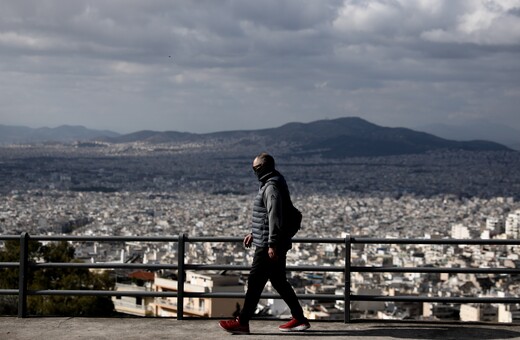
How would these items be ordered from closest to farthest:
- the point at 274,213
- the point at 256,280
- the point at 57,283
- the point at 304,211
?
the point at 274,213 → the point at 256,280 → the point at 57,283 → the point at 304,211

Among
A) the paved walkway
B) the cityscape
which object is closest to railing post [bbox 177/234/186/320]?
the paved walkway

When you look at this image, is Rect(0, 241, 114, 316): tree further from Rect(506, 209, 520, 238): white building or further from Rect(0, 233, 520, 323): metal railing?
Rect(506, 209, 520, 238): white building

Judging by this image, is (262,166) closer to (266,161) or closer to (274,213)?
(266,161)

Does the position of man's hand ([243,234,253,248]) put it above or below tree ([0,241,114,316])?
above

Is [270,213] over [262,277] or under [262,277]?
over

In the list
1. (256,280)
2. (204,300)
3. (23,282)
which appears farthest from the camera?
(204,300)

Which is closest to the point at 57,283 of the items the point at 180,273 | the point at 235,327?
the point at 180,273

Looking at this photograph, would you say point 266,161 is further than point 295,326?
No

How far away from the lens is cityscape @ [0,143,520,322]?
30125 millimetres

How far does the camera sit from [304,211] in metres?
96.5

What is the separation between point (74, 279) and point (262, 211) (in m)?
12.1

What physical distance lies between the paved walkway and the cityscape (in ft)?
20.2

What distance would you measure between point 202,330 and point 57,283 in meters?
11.2

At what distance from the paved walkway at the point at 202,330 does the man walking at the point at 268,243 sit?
0.13 m
